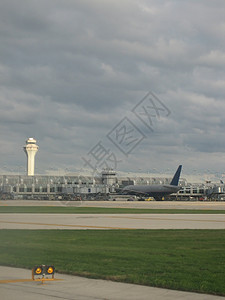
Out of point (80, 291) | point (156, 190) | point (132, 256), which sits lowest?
point (80, 291)

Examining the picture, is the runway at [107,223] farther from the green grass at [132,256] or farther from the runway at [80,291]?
the runway at [80,291]

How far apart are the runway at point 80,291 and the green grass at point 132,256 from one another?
63cm

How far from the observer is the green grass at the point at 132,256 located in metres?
14.4

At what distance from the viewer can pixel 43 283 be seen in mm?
13547

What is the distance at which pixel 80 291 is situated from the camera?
12.7m

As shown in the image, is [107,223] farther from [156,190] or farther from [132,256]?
[156,190]

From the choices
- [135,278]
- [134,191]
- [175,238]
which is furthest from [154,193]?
[135,278]

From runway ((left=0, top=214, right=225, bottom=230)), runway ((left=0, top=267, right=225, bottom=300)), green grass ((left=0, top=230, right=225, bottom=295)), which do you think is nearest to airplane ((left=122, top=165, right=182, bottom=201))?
runway ((left=0, top=214, right=225, bottom=230))

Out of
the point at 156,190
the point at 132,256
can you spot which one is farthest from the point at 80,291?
the point at 156,190

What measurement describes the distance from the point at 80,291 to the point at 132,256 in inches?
255

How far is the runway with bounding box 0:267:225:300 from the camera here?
11945mm

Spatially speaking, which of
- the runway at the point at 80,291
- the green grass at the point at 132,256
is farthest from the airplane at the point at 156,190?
the runway at the point at 80,291

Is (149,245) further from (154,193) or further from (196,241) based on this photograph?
(154,193)

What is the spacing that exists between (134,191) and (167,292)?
166806mm
